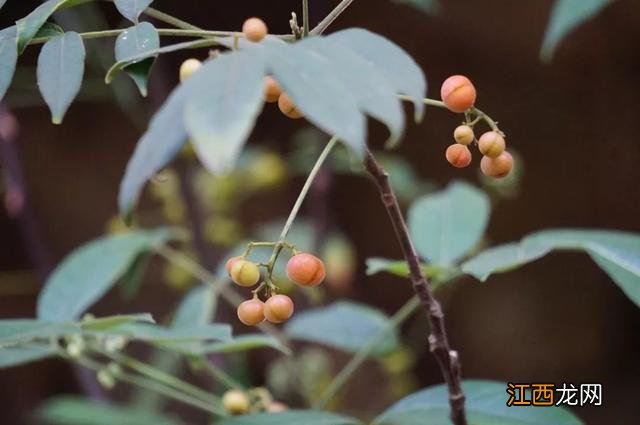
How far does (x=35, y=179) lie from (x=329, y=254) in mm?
946

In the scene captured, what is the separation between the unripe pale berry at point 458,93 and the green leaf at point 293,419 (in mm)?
330

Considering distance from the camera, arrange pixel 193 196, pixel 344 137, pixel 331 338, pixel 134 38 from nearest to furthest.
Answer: pixel 344 137, pixel 134 38, pixel 331 338, pixel 193 196

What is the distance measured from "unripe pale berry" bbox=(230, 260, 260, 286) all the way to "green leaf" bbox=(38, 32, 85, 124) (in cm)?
15

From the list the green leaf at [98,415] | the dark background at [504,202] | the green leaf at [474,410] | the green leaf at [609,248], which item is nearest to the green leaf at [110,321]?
the green leaf at [474,410]

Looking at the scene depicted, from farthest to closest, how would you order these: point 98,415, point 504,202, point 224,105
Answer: point 504,202, point 98,415, point 224,105

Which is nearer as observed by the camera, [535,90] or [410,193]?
[410,193]

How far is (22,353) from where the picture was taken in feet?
2.68

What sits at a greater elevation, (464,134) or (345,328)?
(345,328)

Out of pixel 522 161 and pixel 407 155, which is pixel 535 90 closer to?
pixel 522 161

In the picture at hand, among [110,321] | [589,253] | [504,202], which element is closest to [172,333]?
[110,321]

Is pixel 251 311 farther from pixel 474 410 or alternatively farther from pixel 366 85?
pixel 474 410

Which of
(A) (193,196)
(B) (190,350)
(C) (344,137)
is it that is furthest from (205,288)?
(C) (344,137)

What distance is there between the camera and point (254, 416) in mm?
791

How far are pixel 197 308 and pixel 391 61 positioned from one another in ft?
2.29
